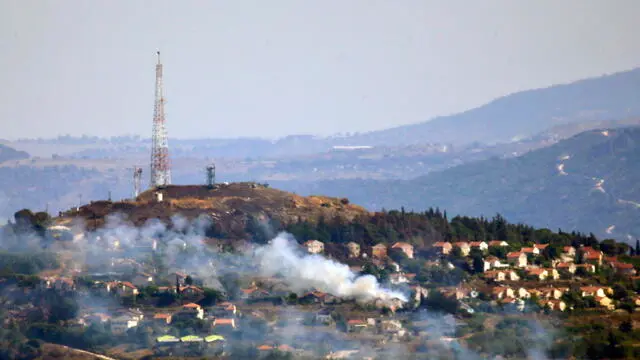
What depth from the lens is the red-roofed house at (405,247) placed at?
515 ft

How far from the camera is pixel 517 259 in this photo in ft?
508

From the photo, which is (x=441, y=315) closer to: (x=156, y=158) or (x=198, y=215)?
(x=198, y=215)

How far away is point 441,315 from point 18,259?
127 feet

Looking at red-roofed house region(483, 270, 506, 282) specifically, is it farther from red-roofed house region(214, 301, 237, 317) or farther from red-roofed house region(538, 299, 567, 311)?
red-roofed house region(214, 301, 237, 317)

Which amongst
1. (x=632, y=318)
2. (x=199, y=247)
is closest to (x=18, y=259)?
(x=199, y=247)

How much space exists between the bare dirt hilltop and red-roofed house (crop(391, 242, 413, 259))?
10.0 meters

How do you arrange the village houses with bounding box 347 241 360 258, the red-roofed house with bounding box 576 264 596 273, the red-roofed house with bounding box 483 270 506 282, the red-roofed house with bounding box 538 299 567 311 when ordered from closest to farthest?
1. the red-roofed house with bounding box 538 299 567 311
2. the red-roofed house with bounding box 483 270 506 282
3. the red-roofed house with bounding box 576 264 596 273
4. the village houses with bounding box 347 241 360 258

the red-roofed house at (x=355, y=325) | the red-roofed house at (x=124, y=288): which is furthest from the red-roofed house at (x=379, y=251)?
the red-roofed house at (x=355, y=325)

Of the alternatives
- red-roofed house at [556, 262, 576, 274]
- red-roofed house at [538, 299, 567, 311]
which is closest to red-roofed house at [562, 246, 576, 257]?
red-roofed house at [556, 262, 576, 274]

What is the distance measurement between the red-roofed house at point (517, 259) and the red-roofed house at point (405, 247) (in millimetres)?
8805

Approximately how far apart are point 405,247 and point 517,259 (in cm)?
1042

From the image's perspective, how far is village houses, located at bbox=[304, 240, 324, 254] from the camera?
155 meters

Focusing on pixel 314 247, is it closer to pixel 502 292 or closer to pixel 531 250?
pixel 531 250

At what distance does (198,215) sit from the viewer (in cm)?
16462
